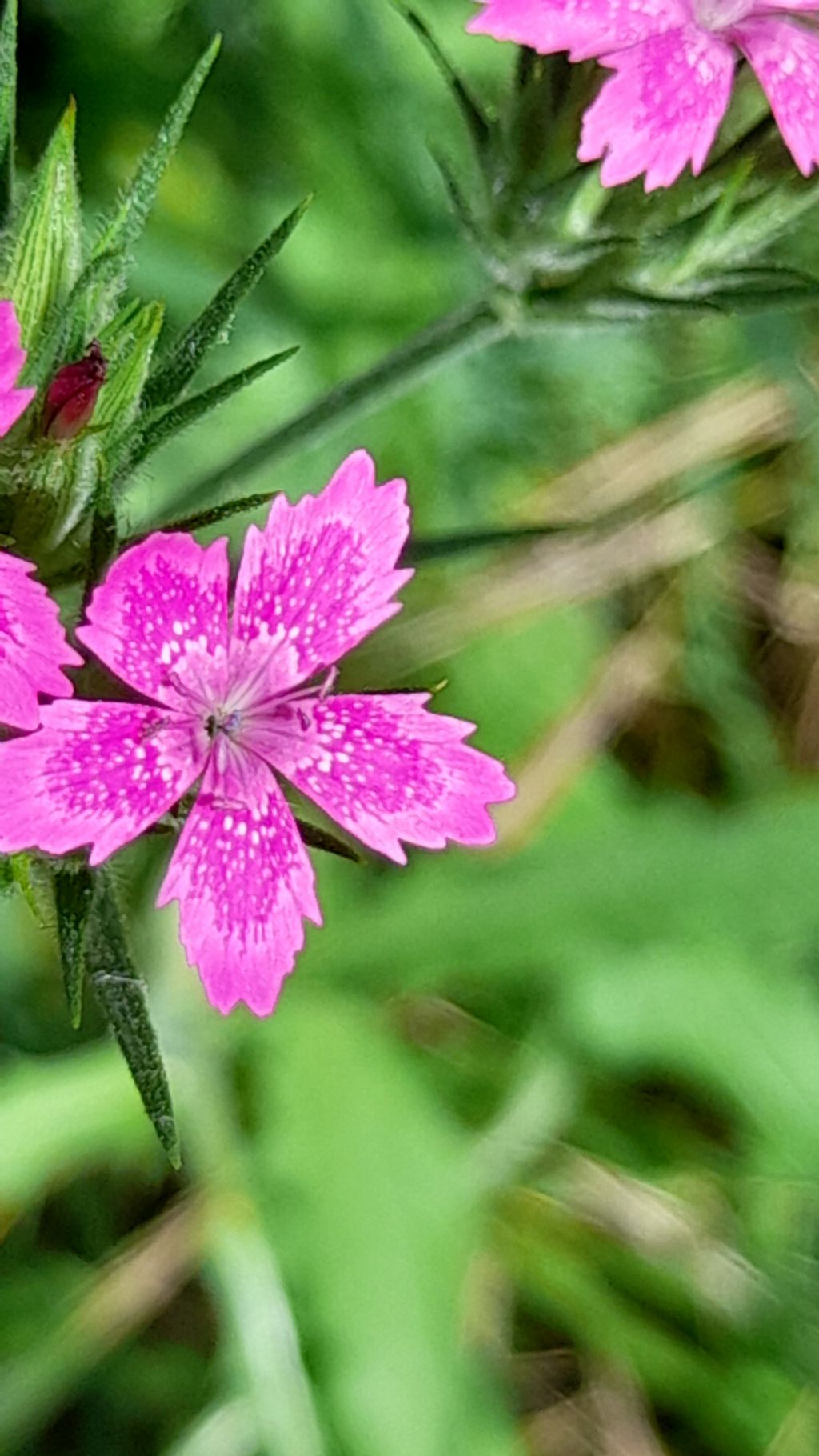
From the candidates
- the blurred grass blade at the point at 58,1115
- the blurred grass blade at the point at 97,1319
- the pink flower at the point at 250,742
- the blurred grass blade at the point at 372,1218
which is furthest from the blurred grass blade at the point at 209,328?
the blurred grass blade at the point at 97,1319

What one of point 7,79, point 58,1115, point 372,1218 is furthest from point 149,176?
point 372,1218

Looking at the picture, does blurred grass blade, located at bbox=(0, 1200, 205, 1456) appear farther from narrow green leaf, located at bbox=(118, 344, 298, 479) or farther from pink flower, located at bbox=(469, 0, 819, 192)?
pink flower, located at bbox=(469, 0, 819, 192)

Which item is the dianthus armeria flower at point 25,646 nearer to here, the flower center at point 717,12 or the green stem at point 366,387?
the green stem at point 366,387

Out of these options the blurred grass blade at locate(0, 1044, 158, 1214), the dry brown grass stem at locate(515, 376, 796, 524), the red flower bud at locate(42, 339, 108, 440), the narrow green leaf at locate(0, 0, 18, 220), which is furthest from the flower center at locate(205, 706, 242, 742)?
the dry brown grass stem at locate(515, 376, 796, 524)

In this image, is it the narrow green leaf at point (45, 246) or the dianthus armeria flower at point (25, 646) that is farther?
the narrow green leaf at point (45, 246)

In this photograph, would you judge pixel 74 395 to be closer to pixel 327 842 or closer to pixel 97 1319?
pixel 327 842

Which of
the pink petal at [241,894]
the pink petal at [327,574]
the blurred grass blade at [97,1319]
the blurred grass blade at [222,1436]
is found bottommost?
the blurred grass blade at [222,1436]

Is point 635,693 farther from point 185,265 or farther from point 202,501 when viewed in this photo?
point 202,501

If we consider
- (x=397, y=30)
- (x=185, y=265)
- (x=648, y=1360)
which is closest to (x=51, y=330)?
(x=185, y=265)
